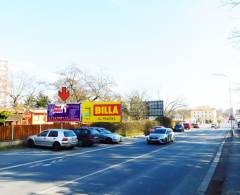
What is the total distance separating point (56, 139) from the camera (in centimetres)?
2627

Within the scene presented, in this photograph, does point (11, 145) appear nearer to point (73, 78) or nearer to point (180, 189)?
point (180, 189)

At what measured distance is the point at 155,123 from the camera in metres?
72.2

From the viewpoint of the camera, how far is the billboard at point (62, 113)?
38.9 m

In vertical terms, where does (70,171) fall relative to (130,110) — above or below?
below

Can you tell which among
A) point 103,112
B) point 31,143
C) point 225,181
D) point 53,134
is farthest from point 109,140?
point 225,181

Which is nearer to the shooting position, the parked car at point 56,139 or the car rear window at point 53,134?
the parked car at point 56,139

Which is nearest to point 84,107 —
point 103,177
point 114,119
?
point 114,119

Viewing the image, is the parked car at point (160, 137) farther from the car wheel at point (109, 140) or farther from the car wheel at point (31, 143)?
the car wheel at point (31, 143)

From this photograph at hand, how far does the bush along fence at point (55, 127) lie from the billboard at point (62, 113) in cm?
96

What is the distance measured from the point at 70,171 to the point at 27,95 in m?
68.9

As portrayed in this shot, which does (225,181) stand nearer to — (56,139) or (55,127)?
(56,139)

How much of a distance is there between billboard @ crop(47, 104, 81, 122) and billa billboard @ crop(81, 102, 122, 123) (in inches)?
418

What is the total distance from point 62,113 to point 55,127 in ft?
8.30

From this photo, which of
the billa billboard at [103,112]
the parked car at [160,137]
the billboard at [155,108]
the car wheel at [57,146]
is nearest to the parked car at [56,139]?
the car wheel at [57,146]
